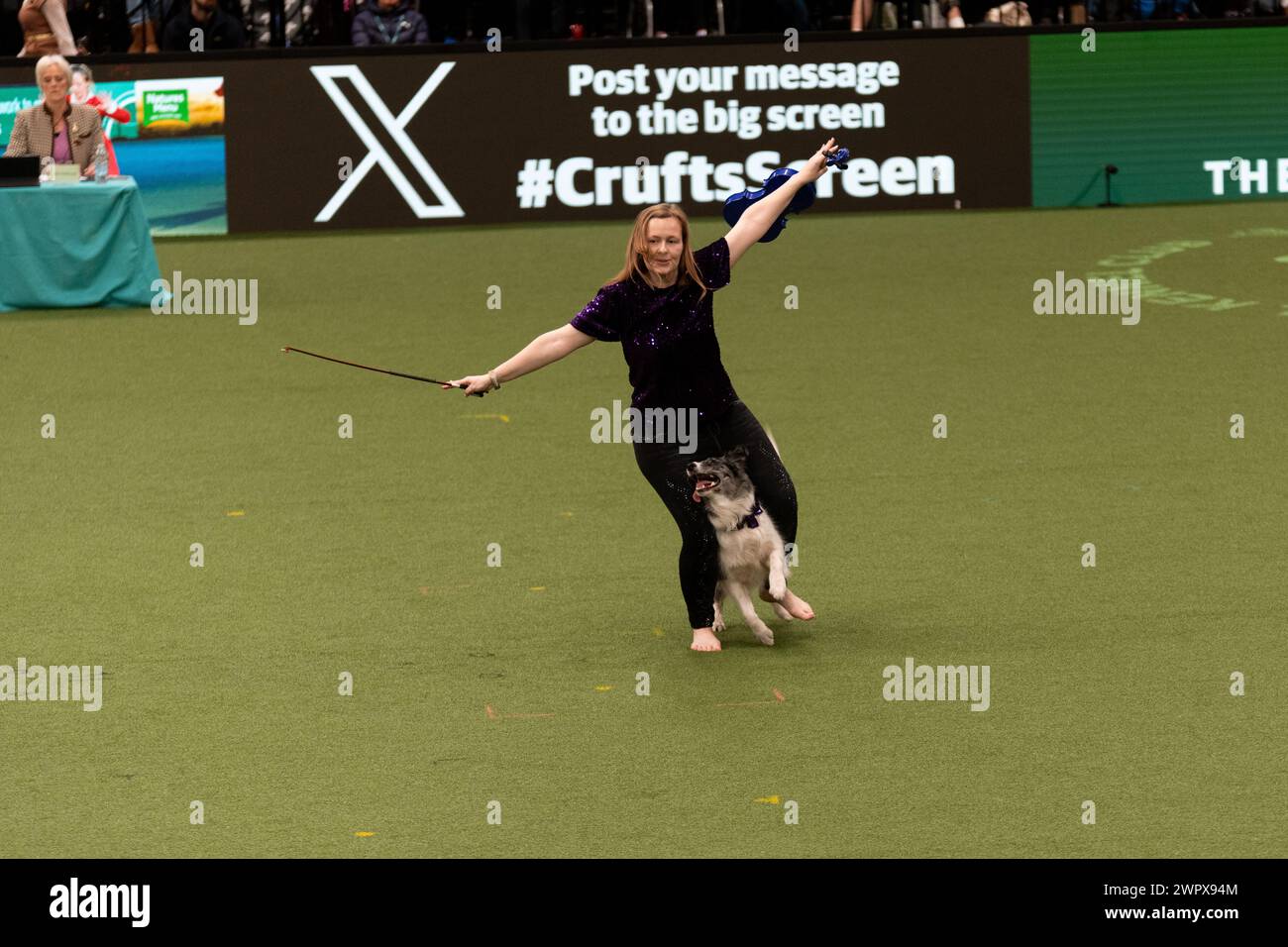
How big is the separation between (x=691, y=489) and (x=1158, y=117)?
15.4 meters

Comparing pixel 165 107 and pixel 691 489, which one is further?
pixel 165 107

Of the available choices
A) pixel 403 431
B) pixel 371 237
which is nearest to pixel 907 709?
pixel 403 431

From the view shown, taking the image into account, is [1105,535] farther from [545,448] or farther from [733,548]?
[545,448]

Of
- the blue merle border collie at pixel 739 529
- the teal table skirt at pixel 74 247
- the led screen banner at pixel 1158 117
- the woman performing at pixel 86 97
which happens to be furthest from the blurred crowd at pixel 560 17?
the blue merle border collie at pixel 739 529

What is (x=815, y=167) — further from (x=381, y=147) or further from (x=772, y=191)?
(x=381, y=147)

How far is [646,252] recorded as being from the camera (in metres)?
7.23

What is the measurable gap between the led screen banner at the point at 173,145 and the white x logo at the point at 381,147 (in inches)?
43.4

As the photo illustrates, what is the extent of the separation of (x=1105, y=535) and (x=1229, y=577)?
2.65 ft

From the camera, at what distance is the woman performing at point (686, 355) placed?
7.28m

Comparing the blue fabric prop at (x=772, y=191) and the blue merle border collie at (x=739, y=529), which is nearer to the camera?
the blue merle border collie at (x=739, y=529)

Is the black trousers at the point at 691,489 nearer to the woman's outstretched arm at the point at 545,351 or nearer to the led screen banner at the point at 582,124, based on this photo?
the woman's outstretched arm at the point at 545,351

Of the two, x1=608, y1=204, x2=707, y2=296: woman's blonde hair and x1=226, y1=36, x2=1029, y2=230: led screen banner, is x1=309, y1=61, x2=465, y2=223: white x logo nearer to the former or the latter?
x1=226, y1=36, x2=1029, y2=230: led screen banner

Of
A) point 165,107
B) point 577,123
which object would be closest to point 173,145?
point 165,107

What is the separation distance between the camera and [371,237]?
66.9 ft
